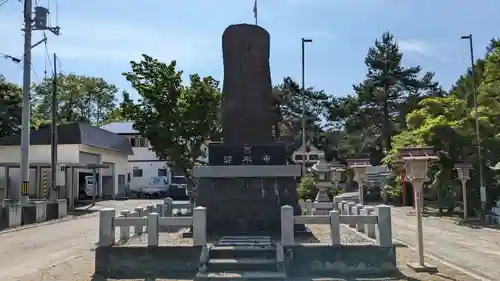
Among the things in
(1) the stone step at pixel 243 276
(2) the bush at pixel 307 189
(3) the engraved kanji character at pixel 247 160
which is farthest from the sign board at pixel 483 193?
(1) the stone step at pixel 243 276

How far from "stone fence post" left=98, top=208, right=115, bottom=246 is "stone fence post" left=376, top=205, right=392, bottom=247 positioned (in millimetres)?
5458

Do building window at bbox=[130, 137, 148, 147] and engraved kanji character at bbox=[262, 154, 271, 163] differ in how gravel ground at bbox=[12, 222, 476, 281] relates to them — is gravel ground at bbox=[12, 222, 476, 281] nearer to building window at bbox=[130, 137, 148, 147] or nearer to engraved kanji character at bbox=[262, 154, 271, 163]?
engraved kanji character at bbox=[262, 154, 271, 163]

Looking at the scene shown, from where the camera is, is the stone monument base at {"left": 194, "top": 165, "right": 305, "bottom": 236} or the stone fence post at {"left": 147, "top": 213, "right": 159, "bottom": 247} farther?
the stone monument base at {"left": 194, "top": 165, "right": 305, "bottom": 236}

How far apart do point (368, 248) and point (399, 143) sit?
2325 centimetres

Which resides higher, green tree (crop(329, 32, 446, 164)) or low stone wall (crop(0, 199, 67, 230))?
green tree (crop(329, 32, 446, 164))

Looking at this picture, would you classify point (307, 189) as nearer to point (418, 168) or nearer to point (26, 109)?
point (26, 109)

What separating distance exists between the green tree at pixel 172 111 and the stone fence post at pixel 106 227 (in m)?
12.9

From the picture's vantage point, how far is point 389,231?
1066 cm

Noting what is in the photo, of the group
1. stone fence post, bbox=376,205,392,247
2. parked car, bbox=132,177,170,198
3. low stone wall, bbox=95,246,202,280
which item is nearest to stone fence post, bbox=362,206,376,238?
stone fence post, bbox=376,205,392,247

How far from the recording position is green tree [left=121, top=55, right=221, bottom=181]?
2364cm

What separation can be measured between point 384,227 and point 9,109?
123ft

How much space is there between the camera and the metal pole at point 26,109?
74.5 ft

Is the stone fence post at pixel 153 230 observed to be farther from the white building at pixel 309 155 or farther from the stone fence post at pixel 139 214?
the white building at pixel 309 155

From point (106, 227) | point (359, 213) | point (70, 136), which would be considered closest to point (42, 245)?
point (106, 227)
